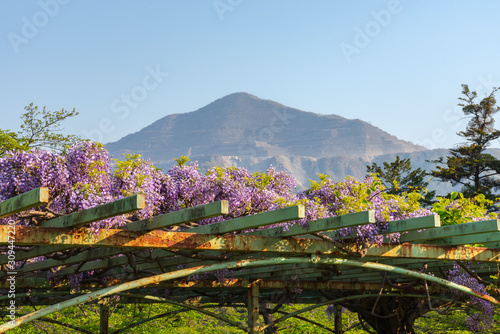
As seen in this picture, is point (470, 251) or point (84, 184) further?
point (470, 251)

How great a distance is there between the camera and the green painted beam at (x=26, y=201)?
3.33 m

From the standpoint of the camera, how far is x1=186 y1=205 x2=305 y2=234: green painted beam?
4.25 m

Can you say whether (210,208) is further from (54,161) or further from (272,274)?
(272,274)

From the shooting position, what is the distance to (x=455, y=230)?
5.52 meters

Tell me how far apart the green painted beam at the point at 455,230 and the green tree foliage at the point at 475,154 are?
26.1 m

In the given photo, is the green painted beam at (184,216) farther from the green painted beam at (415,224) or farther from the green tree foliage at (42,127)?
the green tree foliage at (42,127)

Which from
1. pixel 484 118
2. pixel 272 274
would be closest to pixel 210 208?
pixel 272 274

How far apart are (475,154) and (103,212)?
32.0 metres

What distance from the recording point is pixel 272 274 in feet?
29.4

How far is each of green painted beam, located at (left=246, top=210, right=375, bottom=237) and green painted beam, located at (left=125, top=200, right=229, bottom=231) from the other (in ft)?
3.82

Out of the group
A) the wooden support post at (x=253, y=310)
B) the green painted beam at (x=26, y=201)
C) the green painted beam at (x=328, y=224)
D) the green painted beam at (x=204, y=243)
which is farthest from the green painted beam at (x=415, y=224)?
the green painted beam at (x=26, y=201)

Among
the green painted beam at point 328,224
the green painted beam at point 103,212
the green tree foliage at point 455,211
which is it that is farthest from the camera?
the green tree foliage at point 455,211

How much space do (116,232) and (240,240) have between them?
3.67ft

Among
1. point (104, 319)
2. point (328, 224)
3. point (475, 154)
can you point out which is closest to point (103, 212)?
point (328, 224)
